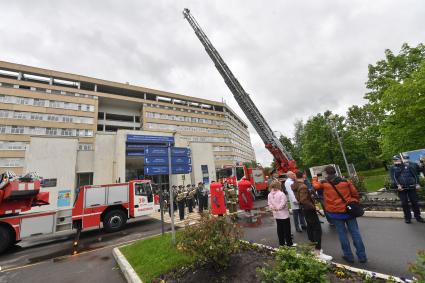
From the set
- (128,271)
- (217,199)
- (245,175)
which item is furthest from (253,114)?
(128,271)

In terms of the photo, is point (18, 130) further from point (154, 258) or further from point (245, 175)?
point (154, 258)

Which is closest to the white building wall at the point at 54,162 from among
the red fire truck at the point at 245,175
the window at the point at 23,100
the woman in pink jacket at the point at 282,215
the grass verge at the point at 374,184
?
the red fire truck at the point at 245,175

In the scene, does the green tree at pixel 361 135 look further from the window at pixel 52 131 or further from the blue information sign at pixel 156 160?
the window at pixel 52 131

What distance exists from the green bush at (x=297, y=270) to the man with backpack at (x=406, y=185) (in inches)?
224

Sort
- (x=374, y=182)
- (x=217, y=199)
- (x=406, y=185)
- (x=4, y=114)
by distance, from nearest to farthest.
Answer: (x=406, y=185) → (x=217, y=199) → (x=374, y=182) → (x=4, y=114)

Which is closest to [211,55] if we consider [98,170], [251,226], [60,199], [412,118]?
[251,226]

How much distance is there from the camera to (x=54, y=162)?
24750 mm

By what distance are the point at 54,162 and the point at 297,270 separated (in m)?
30.0

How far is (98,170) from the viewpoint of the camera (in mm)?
26578

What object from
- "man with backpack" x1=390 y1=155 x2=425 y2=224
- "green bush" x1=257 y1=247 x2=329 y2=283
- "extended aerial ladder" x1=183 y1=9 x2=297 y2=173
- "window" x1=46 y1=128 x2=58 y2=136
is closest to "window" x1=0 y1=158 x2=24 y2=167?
"window" x1=46 y1=128 x2=58 y2=136

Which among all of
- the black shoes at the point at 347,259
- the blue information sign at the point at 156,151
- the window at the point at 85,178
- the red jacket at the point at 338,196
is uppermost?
the window at the point at 85,178

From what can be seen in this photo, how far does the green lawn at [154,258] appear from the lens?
14.9 feet

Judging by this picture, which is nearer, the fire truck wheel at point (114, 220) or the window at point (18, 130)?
A: the fire truck wheel at point (114, 220)

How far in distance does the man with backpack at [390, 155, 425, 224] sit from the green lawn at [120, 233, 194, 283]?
6.69 meters
